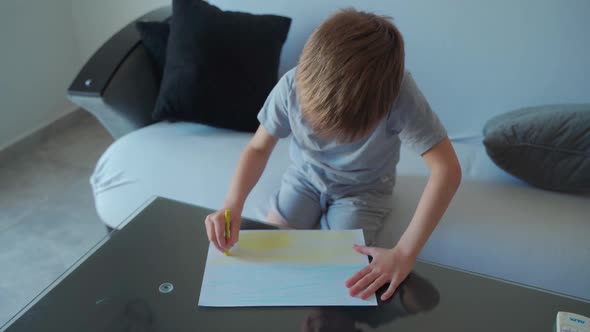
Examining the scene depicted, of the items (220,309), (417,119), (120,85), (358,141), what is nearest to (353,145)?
(358,141)

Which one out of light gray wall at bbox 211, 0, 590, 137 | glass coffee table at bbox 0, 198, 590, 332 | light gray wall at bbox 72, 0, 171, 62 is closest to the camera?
glass coffee table at bbox 0, 198, 590, 332

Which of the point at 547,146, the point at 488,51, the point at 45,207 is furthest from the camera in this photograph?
the point at 45,207

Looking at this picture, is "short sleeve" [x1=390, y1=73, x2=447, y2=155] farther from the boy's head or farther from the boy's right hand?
the boy's right hand

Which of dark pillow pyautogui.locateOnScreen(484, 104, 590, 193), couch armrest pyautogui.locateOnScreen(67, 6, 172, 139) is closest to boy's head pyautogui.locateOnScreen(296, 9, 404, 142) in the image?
dark pillow pyautogui.locateOnScreen(484, 104, 590, 193)

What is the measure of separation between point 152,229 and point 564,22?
1239 mm

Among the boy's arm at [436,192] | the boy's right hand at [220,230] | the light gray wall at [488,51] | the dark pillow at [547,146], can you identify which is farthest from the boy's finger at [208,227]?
the light gray wall at [488,51]

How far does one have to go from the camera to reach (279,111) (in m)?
0.96

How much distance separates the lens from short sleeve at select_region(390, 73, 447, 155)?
2.80 feet

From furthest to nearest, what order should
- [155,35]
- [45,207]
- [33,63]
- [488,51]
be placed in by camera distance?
[33,63] → [45,207] → [155,35] → [488,51]

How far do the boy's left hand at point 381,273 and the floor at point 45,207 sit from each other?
37.7 inches

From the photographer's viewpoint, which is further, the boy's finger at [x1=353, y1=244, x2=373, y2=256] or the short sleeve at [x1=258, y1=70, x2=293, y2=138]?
the short sleeve at [x1=258, y1=70, x2=293, y2=138]

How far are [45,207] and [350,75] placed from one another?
1.49 metres

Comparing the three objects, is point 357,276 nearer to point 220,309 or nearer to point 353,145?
point 220,309

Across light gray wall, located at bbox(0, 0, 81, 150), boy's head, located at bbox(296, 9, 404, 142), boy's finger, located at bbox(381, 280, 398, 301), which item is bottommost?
light gray wall, located at bbox(0, 0, 81, 150)
